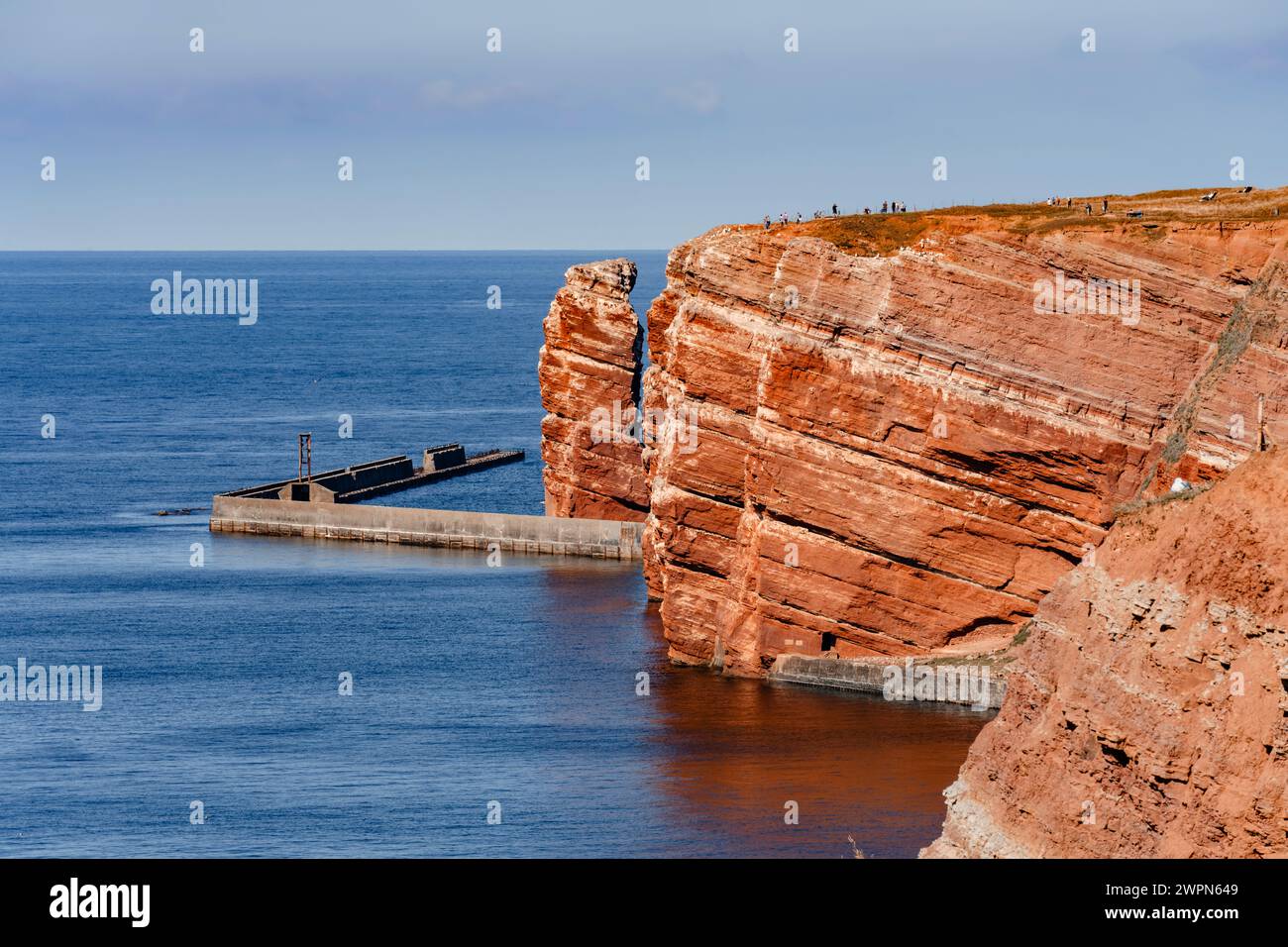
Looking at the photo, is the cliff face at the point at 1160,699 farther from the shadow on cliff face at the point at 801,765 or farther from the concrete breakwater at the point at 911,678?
the concrete breakwater at the point at 911,678

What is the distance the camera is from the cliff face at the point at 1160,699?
92.5ft

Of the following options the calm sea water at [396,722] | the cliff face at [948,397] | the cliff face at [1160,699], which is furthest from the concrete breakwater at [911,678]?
the cliff face at [1160,699]

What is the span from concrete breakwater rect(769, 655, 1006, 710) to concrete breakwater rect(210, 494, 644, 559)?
102 ft

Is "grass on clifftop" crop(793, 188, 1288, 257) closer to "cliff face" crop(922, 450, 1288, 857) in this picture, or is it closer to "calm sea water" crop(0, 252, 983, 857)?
"calm sea water" crop(0, 252, 983, 857)

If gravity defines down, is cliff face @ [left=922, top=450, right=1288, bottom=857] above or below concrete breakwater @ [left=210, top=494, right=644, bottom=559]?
above

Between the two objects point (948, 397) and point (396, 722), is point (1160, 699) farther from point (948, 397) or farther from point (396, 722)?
point (396, 722)

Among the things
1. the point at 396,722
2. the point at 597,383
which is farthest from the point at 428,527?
the point at 396,722

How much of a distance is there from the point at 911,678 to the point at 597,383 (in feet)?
120

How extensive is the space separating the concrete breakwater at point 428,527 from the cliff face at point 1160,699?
66364 millimetres

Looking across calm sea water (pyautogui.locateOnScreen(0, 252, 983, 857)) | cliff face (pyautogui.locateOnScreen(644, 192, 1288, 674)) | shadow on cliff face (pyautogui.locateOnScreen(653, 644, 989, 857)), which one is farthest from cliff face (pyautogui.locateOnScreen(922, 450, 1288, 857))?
cliff face (pyautogui.locateOnScreen(644, 192, 1288, 674))

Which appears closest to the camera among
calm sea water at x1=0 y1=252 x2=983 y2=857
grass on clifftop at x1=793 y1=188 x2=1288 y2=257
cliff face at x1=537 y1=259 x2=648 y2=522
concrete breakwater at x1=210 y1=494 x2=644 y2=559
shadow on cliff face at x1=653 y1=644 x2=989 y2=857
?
shadow on cliff face at x1=653 y1=644 x2=989 y2=857

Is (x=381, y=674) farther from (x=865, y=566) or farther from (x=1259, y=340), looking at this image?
(x=1259, y=340)

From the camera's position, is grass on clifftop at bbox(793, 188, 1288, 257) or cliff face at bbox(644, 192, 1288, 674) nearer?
cliff face at bbox(644, 192, 1288, 674)

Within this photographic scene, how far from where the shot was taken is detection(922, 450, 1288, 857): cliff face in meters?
28.2
